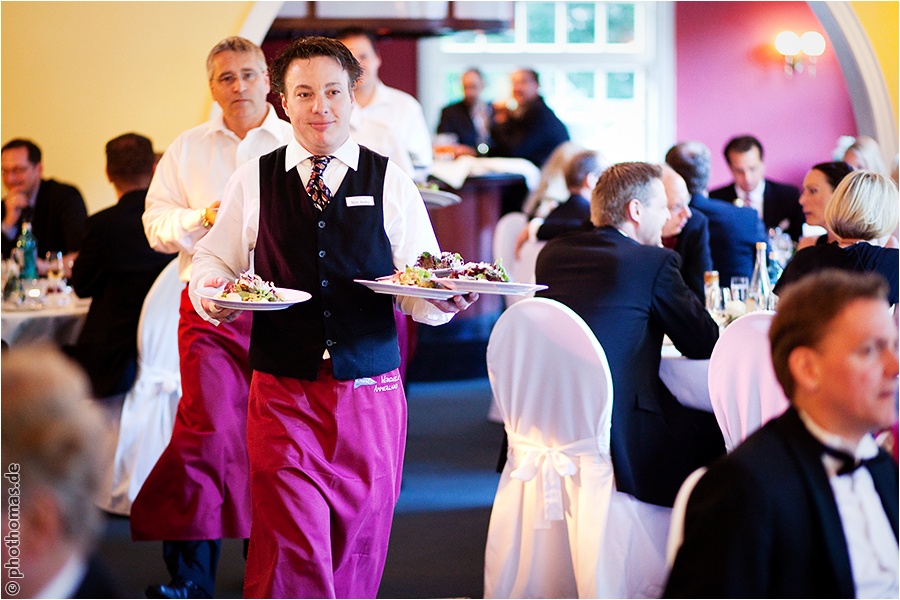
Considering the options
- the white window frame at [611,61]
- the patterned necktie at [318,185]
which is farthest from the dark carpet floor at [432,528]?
the white window frame at [611,61]

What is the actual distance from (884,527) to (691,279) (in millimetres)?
2887

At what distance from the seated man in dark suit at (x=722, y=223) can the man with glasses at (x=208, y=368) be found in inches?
85.4

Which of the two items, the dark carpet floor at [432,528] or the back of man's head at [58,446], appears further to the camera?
the dark carpet floor at [432,528]

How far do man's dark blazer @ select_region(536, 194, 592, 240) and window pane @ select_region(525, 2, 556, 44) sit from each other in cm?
651

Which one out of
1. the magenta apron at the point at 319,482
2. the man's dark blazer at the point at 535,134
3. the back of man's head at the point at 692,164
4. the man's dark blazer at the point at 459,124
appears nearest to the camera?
the magenta apron at the point at 319,482

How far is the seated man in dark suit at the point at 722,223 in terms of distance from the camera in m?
5.01

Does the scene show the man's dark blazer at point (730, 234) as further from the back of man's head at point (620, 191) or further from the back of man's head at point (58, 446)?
the back of man's head at point (58, 446)

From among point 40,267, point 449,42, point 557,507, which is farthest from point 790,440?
point 449,42

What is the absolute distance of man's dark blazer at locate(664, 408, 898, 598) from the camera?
1.54 metres

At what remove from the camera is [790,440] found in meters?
1.62

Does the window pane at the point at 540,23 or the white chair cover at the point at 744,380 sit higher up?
the window pane at the point at 540,23

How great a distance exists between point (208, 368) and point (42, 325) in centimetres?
155

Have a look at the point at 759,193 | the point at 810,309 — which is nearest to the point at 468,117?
the point at 759,193

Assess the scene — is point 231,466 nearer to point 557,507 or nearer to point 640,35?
point 557,507
